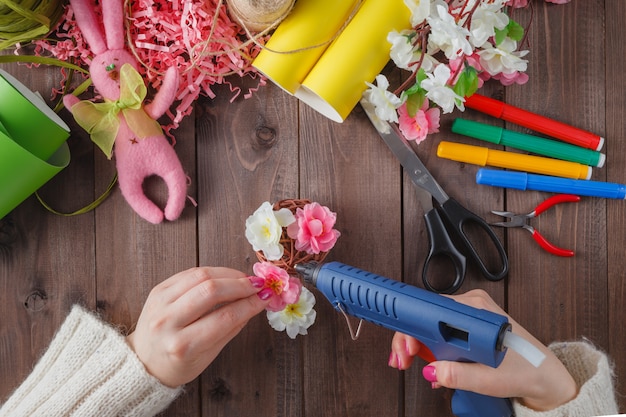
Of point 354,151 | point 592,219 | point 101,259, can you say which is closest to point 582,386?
point 592,219

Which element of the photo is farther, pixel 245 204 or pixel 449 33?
pixel 245 204

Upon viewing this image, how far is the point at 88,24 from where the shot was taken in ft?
2.65

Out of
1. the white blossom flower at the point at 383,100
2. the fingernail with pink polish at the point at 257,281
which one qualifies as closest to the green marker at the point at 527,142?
the white blossom flower at the point at 383,100

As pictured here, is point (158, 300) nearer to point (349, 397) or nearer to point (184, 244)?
point (184, 244)

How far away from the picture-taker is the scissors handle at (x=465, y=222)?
833 mm

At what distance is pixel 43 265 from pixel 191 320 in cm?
27

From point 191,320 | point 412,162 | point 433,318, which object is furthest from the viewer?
point 412,162

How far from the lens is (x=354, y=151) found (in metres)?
0.87

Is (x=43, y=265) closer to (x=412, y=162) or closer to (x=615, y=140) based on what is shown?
(x=412, y=162)

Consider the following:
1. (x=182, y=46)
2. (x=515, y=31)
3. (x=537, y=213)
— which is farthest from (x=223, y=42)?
(x=537, y=213)

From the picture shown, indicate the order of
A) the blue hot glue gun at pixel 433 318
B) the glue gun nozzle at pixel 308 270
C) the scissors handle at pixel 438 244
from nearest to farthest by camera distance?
1. the blue hot glue gun at pixel 433 318
2. the glue gun nozzle at pixel 308 270
3. the scissors handle at pixel 438 244

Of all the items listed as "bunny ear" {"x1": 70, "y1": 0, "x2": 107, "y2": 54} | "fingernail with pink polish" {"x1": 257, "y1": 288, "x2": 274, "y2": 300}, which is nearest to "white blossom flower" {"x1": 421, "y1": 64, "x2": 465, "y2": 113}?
"fingernail with pink polish" {"x1": 257, "y1": 288, "x2": 274, "y2": 300}

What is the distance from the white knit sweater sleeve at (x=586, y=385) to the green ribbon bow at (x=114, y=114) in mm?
606

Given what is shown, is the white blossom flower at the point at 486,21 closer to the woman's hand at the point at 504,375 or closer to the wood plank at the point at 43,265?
the woman's hand at the point at 504,375
